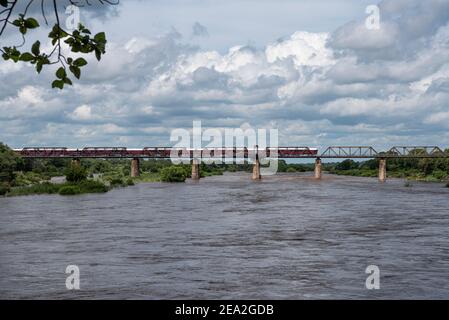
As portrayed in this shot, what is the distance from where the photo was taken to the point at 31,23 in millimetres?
6660

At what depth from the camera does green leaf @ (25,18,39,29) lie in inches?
261

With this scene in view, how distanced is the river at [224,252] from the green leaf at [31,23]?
17677 mm

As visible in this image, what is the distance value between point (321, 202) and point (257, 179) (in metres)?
74.4

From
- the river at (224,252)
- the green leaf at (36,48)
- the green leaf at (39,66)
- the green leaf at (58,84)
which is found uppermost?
the green leaf at (36,48)

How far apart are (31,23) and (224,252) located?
2785 cm

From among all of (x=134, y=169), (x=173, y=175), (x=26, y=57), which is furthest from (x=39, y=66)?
(x=134, y=169)

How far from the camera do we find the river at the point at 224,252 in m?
24.5

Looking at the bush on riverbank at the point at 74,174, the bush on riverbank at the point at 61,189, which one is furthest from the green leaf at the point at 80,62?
the bush on riverbank at the point at 74,174

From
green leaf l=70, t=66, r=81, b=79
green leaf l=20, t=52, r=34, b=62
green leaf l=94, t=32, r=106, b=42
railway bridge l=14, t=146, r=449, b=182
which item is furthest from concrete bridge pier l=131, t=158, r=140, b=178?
green leaf l=94, t=32, r=106, b=42

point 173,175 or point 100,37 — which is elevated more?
point 100,37

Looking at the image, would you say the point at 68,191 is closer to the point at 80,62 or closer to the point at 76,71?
the point at 76,71

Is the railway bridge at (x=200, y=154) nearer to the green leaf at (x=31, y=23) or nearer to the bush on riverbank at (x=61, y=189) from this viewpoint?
the bush on riverbank at (x=61, y=189)

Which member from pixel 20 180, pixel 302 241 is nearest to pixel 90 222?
pixel 302 241

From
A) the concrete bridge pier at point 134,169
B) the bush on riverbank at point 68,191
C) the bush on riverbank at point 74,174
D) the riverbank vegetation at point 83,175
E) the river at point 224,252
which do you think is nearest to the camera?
the river at point 224,252
